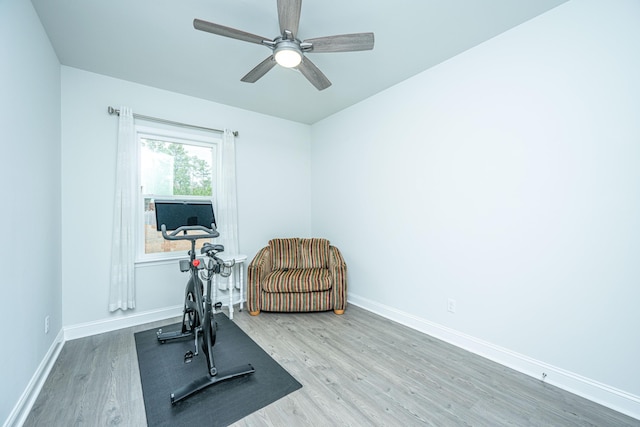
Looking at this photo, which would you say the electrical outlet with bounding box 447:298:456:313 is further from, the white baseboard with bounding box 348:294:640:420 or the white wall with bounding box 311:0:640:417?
the white baseboard with bounding box 348:294:640:420

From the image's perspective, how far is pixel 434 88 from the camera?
2805mm

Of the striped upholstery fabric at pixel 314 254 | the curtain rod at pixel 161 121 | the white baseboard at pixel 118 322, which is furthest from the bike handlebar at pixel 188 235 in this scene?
the striped upholstery fabric at pixel 314 254

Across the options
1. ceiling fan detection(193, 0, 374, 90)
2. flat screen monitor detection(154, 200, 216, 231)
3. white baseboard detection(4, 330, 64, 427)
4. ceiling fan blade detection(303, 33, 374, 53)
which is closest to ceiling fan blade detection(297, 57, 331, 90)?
ceiling fan detection(193, 0, 374, 90)

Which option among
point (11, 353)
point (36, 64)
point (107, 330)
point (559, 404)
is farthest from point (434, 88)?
point (107, 330)

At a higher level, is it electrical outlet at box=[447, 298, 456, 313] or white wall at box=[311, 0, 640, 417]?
white wall at box=[311, 0, 640, 417]

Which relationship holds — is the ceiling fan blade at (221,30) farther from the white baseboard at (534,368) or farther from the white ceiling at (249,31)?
the white baseboard at (534,368)

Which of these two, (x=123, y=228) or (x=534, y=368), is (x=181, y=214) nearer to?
(x=123, y=228)

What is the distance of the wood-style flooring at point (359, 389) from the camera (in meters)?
1.69

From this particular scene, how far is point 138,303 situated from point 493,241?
150 inches

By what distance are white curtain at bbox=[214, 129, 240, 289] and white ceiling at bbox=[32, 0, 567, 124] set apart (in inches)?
31.1

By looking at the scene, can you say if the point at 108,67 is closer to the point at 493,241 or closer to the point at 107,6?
the point at 107,6

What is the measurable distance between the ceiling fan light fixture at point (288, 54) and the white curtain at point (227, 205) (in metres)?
1.93

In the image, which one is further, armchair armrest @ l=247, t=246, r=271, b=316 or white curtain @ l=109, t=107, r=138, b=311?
armchair armrest @ l=247, t=246, r=271, b=316

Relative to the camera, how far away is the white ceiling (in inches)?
77.3
